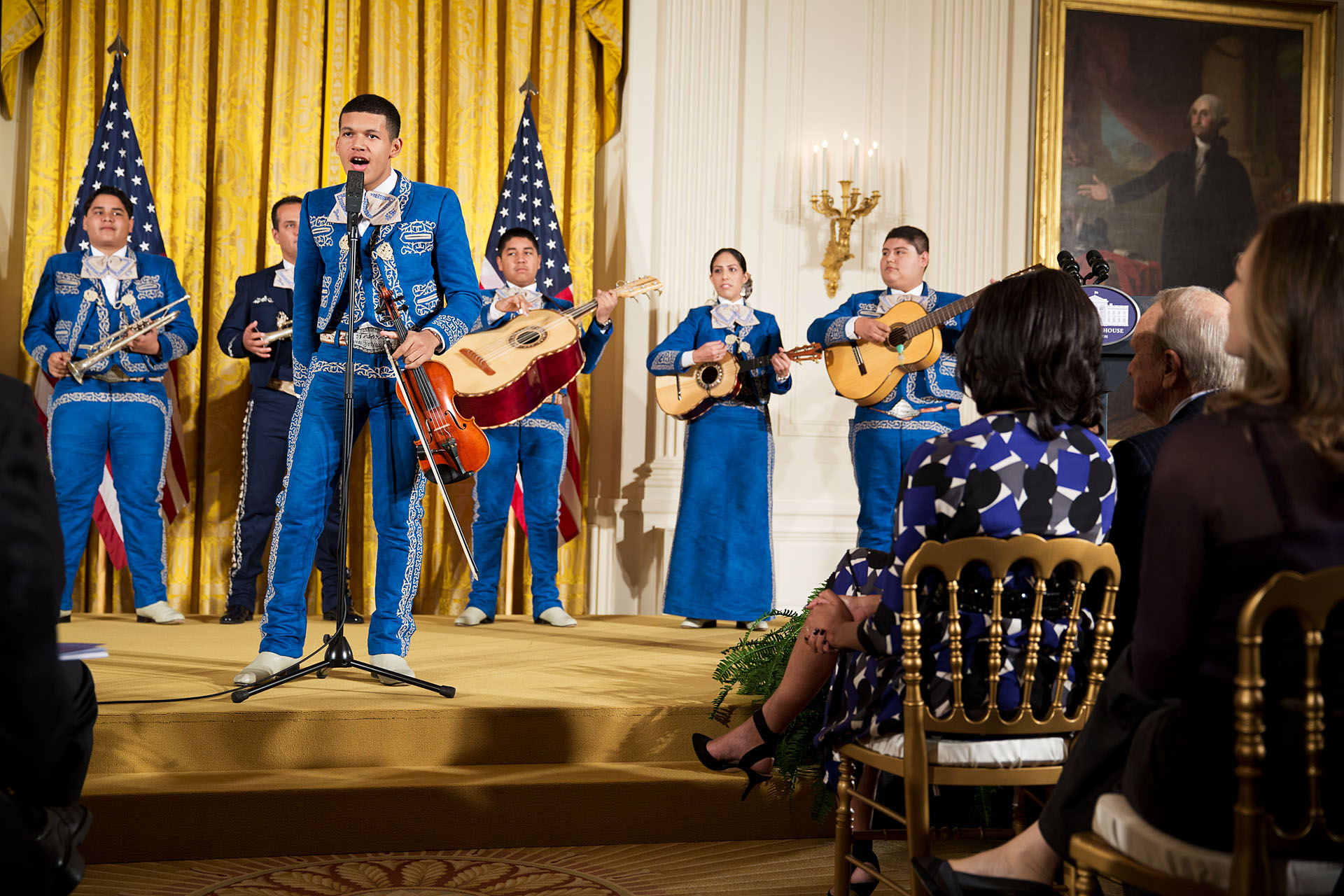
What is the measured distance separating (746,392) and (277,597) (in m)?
2.30

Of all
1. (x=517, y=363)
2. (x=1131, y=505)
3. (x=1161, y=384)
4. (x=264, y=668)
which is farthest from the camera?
(x=517, y=363)

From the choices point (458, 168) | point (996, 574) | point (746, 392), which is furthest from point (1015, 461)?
point (458, 168)

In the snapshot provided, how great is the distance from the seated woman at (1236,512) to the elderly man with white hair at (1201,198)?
5.08 meters

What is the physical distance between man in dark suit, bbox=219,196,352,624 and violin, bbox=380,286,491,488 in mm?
1811

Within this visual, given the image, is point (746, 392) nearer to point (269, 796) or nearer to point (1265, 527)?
point (269, 796)

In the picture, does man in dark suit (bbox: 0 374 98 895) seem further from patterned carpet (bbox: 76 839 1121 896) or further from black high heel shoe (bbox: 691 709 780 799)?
black high heel shoe (bbox: 691 709 780 799)

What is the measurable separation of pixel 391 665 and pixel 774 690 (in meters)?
1.11

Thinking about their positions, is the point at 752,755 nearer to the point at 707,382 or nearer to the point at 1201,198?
the point at 707,382

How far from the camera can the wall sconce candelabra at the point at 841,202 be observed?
18.5 ft

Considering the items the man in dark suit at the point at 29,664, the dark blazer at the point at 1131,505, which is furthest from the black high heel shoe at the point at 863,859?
the man in dark suit at the point at 29,664

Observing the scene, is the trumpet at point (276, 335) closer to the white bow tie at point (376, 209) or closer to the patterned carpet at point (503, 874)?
the white bow tie at point (376, 209)

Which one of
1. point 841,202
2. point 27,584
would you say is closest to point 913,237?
point 841,202

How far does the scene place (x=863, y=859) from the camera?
2277 millimetres

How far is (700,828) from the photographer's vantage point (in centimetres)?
281
